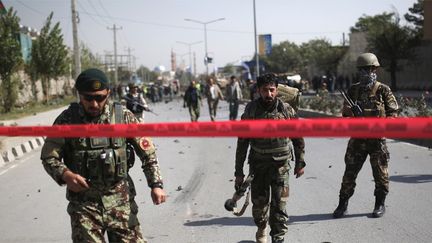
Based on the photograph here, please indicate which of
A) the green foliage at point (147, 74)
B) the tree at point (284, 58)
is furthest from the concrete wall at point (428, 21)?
the green foliage at point (147, 74)

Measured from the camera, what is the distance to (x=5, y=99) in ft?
87.9

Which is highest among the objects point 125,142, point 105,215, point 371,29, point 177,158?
point 371,29

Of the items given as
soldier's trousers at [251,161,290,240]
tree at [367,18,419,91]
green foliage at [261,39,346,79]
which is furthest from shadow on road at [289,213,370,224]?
green foliage at [261,39,346,79]

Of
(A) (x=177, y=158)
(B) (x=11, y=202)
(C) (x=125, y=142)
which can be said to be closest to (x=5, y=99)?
(A) (x=177, y=158)

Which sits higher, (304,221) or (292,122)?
(292,122)

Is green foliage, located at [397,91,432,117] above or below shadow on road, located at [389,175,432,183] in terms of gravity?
above

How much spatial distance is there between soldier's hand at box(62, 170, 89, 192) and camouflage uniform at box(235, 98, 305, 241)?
5.68ft

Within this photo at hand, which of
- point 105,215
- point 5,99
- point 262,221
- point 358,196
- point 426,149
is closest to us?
point 105,215

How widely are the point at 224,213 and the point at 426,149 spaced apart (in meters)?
6.06

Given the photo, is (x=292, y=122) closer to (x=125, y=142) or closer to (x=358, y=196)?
(x=125, y=142)

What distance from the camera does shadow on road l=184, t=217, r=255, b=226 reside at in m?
5.49

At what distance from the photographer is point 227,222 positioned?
556cm

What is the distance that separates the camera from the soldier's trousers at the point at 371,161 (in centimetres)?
547

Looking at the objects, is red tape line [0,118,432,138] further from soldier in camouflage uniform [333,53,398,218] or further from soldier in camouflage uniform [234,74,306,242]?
soldier in camouflage uniform [333,53,398,218]
